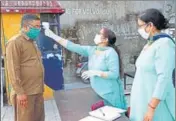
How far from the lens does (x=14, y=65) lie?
81.7 inches

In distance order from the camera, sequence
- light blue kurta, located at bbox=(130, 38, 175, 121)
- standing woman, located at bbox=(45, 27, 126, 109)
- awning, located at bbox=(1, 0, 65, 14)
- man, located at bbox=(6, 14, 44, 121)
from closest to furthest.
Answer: light blue kurta, located at bbox=(130, 38, 175, 121) < man, located at bbox=(6, 14, 44, 121) < standing woman, located at bbox=(45, 27, 126, 109) < awning, located at bbox=(1, 0, 65, 14)

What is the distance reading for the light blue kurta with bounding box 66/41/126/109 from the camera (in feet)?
7.18

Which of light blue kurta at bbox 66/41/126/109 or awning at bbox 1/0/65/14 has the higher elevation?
awning at bbox 1/0/65/14

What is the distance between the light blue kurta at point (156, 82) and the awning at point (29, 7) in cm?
259

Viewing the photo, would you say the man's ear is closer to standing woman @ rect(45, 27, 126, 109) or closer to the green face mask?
the green face mask

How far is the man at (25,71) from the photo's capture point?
209cm

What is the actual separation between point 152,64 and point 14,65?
111 cm

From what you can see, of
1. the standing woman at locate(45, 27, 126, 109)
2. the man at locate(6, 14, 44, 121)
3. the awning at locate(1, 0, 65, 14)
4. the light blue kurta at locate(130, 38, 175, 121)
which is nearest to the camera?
the light blue kurta at locate(130, 38, 175, 121)

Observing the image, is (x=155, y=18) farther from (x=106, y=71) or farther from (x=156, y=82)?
(x=106, y=71)

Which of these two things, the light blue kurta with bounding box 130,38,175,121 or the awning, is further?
the awning

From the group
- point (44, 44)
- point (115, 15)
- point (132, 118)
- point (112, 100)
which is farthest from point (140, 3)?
point (132, 118)

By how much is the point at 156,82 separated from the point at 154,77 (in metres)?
0.04

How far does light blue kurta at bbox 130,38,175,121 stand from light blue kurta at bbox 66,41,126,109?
56cm

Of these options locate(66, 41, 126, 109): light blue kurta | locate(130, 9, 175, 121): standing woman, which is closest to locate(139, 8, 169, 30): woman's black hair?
locate(130, 9, 175, 121): standing woman
